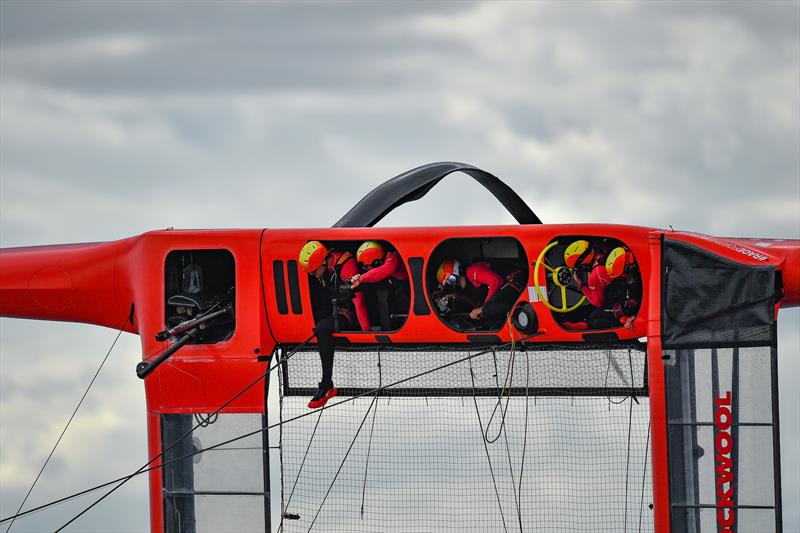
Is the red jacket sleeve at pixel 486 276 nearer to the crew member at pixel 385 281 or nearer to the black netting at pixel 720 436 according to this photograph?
the crew member at pixel 385 281

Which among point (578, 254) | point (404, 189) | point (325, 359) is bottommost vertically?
point (325, 359)

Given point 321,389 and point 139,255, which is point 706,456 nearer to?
point 321,389

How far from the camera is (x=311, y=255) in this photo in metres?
11.5

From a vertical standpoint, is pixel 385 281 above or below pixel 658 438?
above

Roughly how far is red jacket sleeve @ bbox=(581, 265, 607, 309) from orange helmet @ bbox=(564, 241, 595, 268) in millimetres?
133

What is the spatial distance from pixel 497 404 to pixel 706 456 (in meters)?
2.10

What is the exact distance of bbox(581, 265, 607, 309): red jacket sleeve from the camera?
11180 mm

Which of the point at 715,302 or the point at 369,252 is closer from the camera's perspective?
the point at 715,302

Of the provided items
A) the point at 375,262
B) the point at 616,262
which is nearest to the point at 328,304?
the point at 375,262

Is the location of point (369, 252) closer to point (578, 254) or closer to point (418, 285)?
point (418, 285)

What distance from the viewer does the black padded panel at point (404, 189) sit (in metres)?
13.8

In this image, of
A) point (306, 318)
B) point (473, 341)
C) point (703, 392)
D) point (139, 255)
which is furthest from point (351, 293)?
point (703, 392)

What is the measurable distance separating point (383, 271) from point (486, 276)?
102cm

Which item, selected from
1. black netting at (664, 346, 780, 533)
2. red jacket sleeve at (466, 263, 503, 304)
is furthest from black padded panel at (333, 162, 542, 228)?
black netting at (664, 346, 780, 533)
